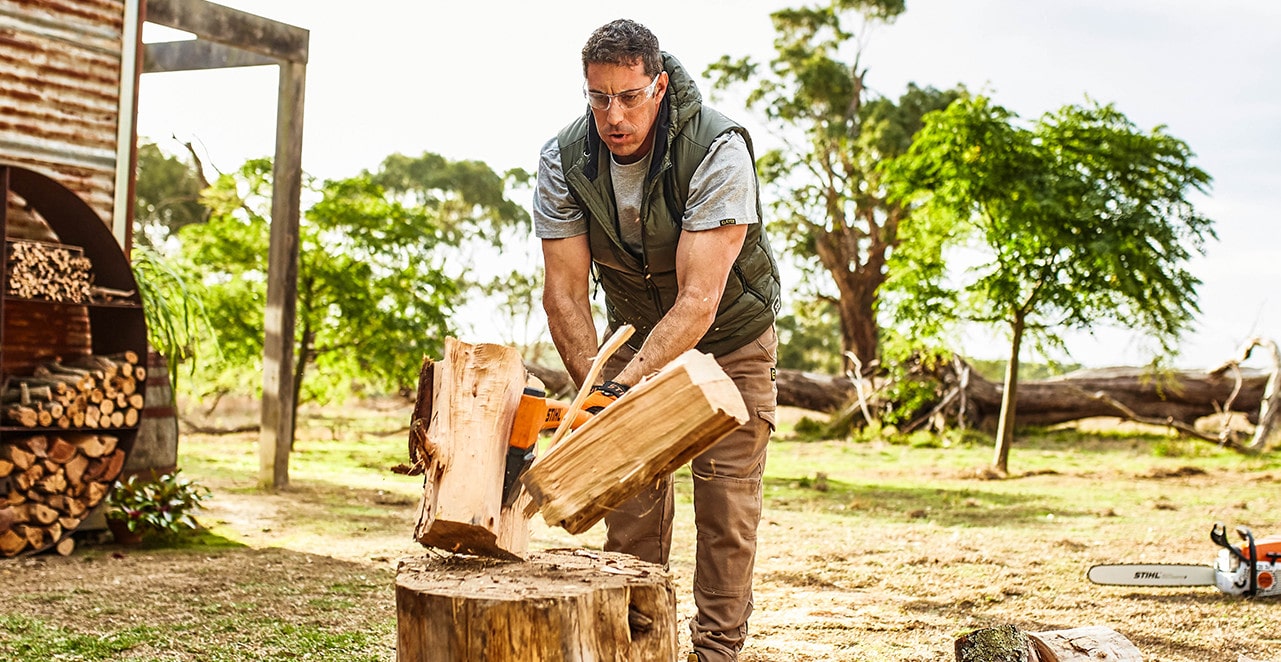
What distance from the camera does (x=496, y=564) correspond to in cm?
264

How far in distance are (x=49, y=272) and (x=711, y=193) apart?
410 cm

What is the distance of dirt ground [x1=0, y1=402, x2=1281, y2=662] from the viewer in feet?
14.0

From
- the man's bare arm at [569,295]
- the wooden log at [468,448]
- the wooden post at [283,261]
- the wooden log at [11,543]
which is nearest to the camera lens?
the wooden log at [468,448]

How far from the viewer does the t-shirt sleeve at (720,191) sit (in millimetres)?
3053

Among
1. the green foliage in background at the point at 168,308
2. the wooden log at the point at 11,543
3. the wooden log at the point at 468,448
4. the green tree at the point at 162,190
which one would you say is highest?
the green tree at the point at 162,190

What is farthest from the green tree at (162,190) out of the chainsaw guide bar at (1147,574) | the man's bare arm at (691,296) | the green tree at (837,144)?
the man's bare arm at (691,296)

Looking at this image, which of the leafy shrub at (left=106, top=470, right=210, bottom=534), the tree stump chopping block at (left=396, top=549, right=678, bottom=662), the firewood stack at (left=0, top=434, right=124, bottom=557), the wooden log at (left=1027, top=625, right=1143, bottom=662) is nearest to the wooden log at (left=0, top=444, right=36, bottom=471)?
the firewood stack at (left=0, top=434, right=124, bottom=557)

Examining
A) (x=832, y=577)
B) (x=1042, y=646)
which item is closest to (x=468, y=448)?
(x=1042, y=646)

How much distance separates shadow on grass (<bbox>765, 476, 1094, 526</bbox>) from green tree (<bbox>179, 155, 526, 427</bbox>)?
3926 mm

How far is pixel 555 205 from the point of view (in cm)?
330

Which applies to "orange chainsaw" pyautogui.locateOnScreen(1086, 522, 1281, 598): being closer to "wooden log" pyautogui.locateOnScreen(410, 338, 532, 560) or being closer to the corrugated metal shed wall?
"wooden log" pyautogui.locateOnScreen(410, 338, 532, 560)

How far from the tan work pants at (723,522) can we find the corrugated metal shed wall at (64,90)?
177 inches

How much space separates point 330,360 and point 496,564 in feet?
30.4

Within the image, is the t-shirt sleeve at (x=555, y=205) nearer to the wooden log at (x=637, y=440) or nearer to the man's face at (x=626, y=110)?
the man's face at (x=626, y=110)
